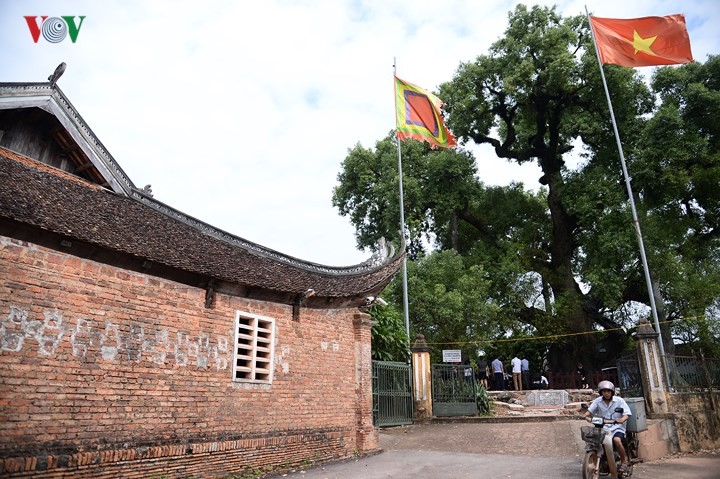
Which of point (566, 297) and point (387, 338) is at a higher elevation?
point (566, 297)

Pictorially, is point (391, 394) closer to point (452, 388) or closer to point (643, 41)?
point (452, 388)

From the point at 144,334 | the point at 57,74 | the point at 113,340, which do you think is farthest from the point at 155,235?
the point at 57,74

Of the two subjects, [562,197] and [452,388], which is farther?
[562,197]

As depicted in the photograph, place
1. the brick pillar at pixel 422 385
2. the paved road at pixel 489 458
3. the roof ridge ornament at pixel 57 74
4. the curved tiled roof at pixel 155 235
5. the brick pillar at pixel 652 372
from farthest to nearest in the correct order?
the brick pillar at pixel 422 385 → the brick pillar at pixel 652 372 → the roof ridge ornament at pixel 57 74 → the paved road at pixel 489 458 → the curved tiled roof at pixel 155 235

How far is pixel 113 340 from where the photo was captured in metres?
7.49

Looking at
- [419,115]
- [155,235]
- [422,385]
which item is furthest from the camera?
[419,115]

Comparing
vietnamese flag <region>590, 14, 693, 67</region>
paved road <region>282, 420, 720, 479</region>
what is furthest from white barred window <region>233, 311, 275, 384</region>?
vietnamese flag <region>590, 14, 693, 67</region>

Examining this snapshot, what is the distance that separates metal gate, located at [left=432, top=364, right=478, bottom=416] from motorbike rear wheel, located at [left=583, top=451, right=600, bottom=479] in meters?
8.97

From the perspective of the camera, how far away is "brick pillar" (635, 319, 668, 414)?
11.2 m

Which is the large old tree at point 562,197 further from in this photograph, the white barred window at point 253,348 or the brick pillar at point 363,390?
the white barred window at point 253,348

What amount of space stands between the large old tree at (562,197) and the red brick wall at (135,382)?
12626 millimetres

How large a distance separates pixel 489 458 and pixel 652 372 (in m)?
4.20

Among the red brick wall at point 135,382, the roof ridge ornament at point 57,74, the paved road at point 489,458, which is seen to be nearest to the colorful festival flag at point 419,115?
the paved road at point 489,458

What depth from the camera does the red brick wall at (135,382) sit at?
6.48 metres
